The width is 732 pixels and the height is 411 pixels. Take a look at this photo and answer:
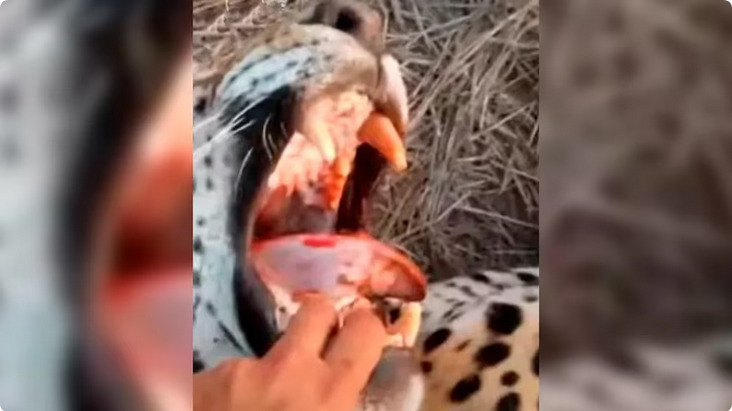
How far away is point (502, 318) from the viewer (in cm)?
117

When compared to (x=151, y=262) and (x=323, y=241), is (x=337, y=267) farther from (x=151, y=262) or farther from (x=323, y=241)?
(x=151, y=262)

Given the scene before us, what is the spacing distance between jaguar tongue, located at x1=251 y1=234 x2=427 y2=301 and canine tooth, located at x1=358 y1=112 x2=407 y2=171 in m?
0.10

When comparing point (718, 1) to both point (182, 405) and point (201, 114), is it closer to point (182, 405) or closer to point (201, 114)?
point (201, 114)

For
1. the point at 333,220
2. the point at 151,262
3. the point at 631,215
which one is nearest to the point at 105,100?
the point at 151,262

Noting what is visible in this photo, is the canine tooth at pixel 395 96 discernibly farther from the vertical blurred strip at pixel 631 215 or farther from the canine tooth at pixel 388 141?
the vertical blurred strip at pixel 631 215

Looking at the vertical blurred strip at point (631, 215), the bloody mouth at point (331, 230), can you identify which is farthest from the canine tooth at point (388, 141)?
the vertical blurred strip at point (631, 215)

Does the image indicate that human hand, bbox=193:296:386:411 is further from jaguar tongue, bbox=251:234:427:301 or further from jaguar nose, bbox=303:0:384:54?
jaguar nose, bbox=303:0:384:54

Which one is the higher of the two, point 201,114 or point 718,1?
point 718,1

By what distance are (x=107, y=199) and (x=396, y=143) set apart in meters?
0.36

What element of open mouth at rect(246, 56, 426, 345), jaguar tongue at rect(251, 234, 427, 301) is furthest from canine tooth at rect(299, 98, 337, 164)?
jaguar tongue at rect(251, 234, 427, 301)

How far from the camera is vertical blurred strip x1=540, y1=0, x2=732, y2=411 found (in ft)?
3.85

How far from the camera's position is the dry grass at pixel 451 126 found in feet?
3.78

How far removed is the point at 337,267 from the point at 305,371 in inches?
5.2

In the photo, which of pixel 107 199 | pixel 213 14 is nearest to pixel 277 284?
pixel 107 199
